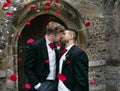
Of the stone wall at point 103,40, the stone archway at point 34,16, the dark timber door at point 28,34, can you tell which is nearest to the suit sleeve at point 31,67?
the stone archway at point 34,16

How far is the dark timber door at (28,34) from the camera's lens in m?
9.91

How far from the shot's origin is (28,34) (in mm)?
10086

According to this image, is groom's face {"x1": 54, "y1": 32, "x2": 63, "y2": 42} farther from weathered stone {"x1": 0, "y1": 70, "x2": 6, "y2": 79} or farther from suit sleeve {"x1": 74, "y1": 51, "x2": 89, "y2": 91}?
weathered stone {"x1": 0, "y1": 70, "x2": 6, "y2": 79}

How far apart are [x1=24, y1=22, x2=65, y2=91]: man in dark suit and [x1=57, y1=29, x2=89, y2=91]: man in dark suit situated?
0.15 m

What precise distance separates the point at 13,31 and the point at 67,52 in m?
4.53

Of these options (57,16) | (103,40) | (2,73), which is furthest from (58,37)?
(103,40)

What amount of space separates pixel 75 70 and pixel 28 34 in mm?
5628

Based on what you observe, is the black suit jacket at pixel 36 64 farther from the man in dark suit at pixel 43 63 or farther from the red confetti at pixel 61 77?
the red confetti at pixel 61 77

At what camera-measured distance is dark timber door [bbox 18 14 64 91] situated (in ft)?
32.5

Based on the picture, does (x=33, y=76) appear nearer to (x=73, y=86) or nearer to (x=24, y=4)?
(x=73, y=86)

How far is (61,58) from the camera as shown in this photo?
480cm

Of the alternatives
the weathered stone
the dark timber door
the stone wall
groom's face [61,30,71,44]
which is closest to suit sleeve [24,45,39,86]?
groom's face [61,30,71,44]

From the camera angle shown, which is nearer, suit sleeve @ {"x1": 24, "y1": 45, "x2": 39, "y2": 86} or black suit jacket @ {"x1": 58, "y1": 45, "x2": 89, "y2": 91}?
black suit jacket @ {"x1": 58, "y1": 45, "x2": 89, "y2": 91}

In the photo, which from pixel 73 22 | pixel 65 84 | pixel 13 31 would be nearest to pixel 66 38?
pixel 65 84
